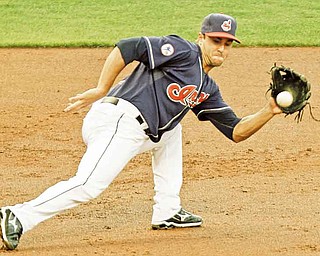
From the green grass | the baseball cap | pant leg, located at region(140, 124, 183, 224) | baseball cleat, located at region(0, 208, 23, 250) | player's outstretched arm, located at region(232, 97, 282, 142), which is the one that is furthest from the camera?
the green grass

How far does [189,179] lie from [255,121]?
155cm

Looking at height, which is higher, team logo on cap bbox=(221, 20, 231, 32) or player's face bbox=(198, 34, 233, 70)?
team logo on cap bbox=(221, 20, 231, 32)

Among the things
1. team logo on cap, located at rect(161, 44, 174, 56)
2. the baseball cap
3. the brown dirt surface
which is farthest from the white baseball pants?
the baseball cap

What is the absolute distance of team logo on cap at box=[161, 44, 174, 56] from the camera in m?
5.62

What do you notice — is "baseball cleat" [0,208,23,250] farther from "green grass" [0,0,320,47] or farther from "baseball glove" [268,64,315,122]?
"green grass" [0,0,320,47]

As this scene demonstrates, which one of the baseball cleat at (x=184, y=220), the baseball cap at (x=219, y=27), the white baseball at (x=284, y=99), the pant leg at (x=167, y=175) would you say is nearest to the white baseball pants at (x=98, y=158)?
the pant leg at (x=167, y=175)

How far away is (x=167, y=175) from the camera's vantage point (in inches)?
246

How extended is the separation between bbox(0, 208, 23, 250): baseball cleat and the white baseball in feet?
5.59

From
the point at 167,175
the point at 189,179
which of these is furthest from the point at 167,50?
the point at 189,179

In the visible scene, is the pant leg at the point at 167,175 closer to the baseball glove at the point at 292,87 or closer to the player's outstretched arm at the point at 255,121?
the player's outstretched arm at the point at 255,121

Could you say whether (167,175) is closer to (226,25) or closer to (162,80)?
(162,80)

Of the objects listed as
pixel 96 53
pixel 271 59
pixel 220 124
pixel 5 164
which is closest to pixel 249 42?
pixel 271 59

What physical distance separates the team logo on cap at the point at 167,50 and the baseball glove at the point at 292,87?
2.20 ft

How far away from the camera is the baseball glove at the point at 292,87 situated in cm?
582
